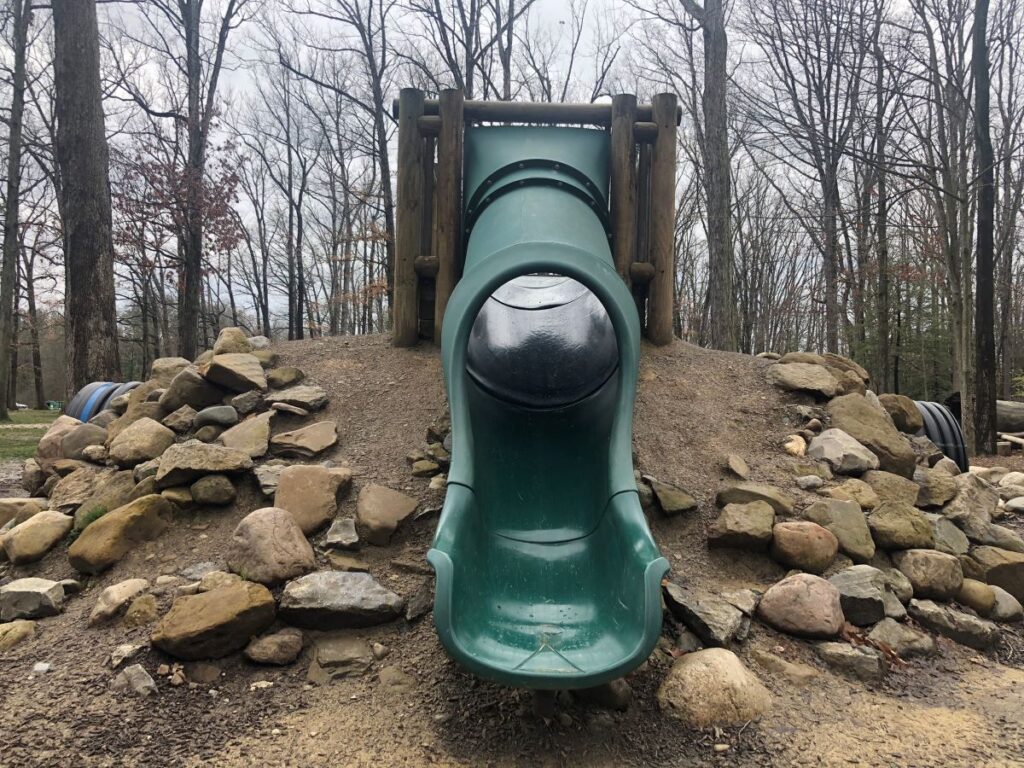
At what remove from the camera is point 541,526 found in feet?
9.73

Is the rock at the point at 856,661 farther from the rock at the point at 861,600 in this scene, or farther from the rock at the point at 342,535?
the rock at the point at 342,535

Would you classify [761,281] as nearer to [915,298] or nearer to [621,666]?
[915,298]

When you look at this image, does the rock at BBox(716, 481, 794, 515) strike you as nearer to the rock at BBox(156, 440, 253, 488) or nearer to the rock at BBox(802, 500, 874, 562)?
the rock at BBox(802, 500, 874, 562)

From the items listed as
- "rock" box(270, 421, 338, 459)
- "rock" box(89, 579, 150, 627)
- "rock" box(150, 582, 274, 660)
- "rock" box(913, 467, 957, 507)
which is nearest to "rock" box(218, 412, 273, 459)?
"rock" box(270, 421, 338, 459)

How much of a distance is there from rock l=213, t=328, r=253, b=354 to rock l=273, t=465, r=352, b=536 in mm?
1670

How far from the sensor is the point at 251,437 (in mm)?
3885

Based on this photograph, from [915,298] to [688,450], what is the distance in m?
19.7

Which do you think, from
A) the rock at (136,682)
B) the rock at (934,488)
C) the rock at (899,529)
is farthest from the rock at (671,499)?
the rock at (136,682)

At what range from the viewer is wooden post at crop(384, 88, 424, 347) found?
4781 mm

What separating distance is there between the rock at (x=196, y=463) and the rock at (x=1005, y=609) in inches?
144

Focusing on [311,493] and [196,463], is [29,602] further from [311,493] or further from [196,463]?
[311,493]

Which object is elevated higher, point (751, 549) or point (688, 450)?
point (688, 450)

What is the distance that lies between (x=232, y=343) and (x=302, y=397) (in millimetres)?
961

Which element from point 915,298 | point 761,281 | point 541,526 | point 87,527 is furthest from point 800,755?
point 761,281
